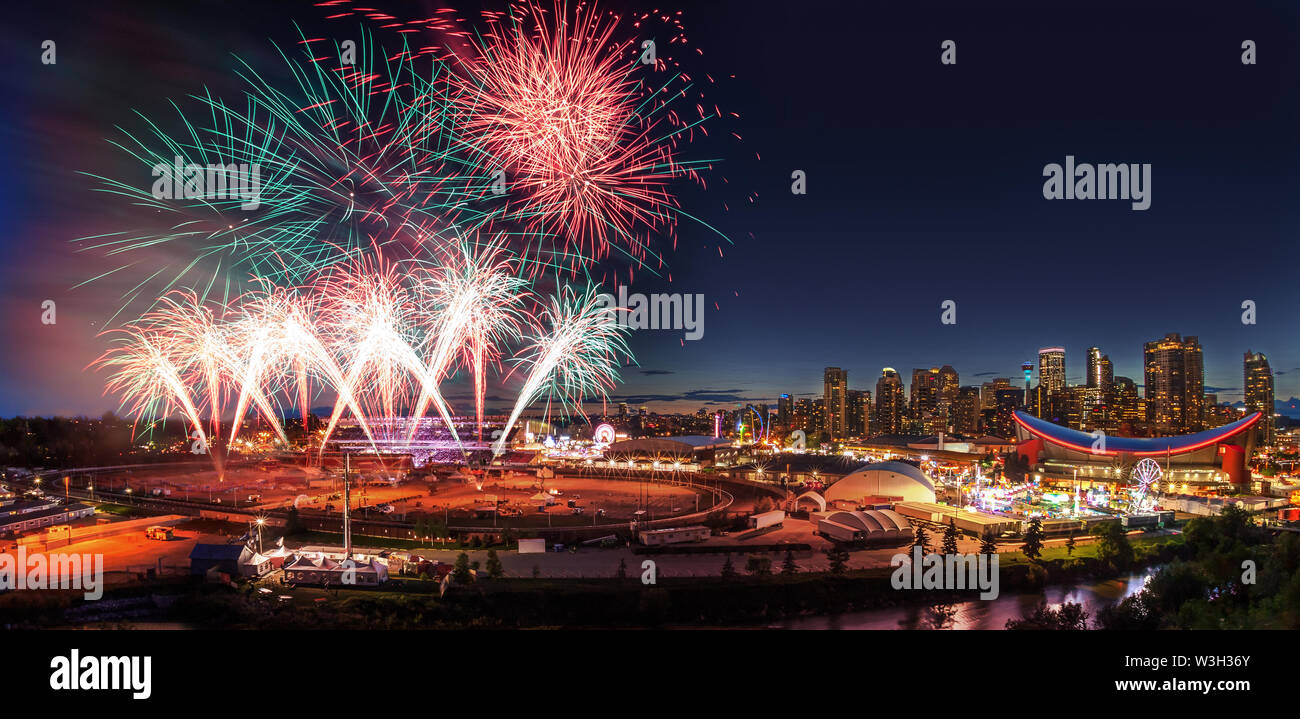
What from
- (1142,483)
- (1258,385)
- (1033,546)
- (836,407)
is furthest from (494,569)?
(836,407)

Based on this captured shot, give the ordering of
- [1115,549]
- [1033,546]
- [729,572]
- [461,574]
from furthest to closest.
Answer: [1115,549]
[1033,546]
[729,572]
[461,574]

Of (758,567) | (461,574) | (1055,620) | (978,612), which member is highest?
(461,574)

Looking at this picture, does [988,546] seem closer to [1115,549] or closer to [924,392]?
[1115,549]

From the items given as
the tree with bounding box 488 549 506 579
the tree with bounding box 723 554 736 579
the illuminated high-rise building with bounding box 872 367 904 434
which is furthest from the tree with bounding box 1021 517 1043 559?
the illuminated high-rise building with bounding box 872 367 904 434

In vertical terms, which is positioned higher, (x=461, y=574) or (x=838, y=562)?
(x=461, y=574)

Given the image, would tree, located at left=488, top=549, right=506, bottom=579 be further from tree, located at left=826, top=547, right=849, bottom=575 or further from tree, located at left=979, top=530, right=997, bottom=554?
tree, located at left=979, top=530, right=997, bottom=554
